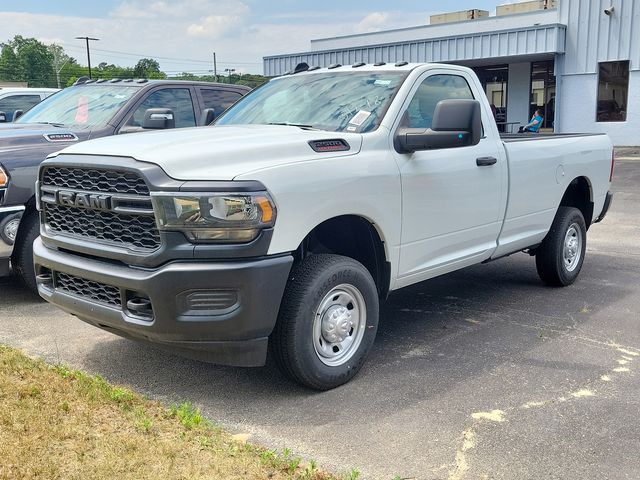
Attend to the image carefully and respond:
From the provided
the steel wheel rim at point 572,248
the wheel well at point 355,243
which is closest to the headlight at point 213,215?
the wheel well at point 355,243

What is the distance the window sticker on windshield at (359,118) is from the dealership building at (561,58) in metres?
19.4

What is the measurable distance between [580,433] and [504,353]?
1.25m

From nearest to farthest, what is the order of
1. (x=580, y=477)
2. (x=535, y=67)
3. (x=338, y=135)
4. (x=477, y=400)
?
(x=580, y=477), (x=477, y=400), (x=338, y=135), (x=535, y=67)

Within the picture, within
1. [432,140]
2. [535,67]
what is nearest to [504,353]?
[432,140]

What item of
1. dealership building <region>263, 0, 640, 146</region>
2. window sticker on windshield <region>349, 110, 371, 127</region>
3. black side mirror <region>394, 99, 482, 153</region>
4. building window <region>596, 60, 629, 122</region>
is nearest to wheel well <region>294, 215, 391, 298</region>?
black side mirror <region>394, 99, 482, 153</region>

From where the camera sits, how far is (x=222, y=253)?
354 cm

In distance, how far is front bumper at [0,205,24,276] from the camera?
561 centimetres

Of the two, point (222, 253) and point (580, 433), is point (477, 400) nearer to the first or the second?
point (580, 433)

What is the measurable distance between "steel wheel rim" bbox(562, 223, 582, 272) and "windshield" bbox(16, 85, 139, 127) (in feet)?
15.2

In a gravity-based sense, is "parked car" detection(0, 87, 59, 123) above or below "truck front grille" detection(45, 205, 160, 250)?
above

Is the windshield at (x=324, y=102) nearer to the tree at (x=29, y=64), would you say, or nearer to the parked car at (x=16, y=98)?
the parked car at (x=16, y=98)

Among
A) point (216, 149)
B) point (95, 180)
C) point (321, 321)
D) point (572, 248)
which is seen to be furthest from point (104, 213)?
point (572, 248)

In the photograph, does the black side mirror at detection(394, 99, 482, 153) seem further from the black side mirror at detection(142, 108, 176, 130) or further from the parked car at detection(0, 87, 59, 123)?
the parked car at detection(0, 87, 59, 123)

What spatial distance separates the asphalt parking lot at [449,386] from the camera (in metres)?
3.36
